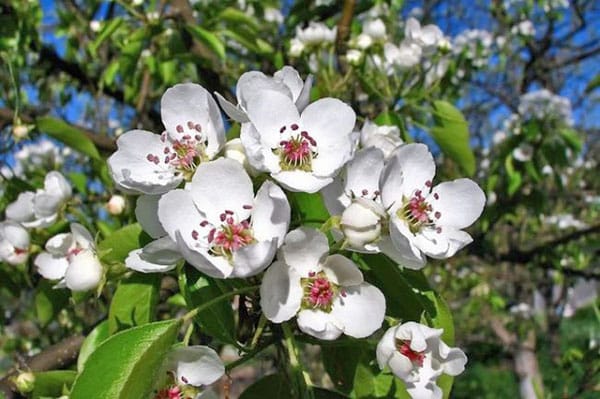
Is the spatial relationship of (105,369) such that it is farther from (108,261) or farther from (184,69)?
(184,69)

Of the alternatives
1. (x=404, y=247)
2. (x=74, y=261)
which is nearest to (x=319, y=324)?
(x=404, y=247)

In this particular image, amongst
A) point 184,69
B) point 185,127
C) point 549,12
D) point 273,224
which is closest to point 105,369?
point 273,224

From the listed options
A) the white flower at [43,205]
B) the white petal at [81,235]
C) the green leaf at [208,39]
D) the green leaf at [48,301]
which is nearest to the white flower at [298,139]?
the white petal at [81,235]

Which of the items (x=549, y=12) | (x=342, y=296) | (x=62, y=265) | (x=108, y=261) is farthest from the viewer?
(x=549, y=12)

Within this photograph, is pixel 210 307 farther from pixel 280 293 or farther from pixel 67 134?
pixel 67 134

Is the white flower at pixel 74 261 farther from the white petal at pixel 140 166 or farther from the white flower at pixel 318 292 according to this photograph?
the white flower at pixel 318 292

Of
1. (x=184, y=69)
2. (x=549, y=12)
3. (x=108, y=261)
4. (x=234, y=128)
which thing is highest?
(x=234, y=128)
